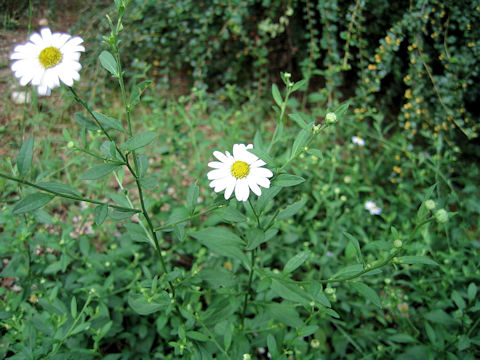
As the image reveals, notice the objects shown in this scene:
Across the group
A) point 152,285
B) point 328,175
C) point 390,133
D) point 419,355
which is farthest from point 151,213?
point 390,133

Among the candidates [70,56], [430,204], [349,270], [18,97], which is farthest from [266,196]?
[18,97]

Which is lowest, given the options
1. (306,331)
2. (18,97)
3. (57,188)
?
(306,331)

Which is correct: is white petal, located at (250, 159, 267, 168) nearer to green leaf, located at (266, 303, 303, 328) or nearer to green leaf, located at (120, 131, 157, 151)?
green leaf, located at (120, 131, 157, 151)

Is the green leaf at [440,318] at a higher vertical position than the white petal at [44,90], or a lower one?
lower

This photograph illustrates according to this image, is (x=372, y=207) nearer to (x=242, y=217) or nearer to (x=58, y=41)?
(x=242, y=217)

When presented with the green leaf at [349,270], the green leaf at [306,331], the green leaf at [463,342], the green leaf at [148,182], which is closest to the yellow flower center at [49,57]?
the green leaf at [148,182]

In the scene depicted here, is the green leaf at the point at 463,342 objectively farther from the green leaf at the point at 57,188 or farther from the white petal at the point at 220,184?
the green leaf at the point at 57,188
